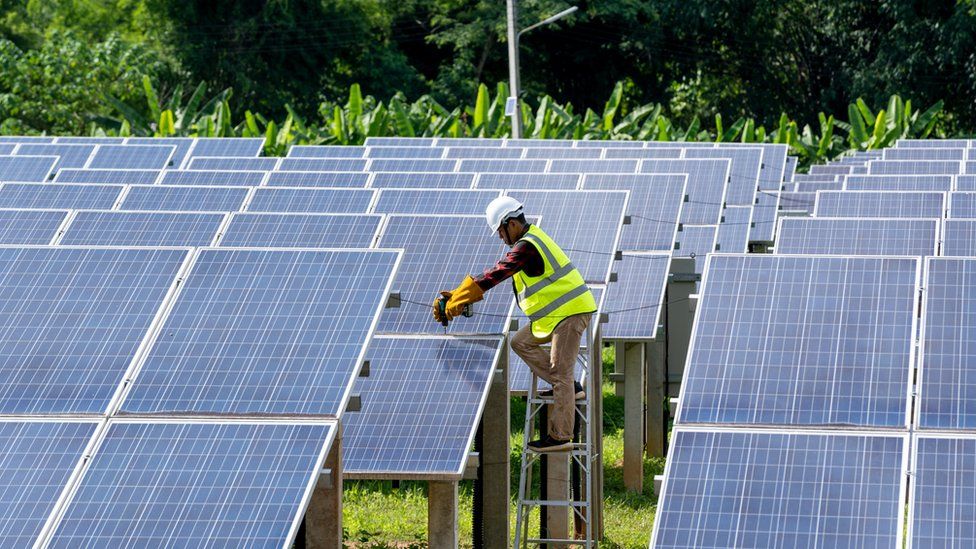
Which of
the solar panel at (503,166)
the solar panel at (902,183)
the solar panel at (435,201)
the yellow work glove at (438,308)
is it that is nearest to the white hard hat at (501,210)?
the yellow work glove at (438,308)

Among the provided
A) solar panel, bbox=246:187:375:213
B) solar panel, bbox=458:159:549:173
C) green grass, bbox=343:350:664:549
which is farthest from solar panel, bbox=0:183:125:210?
solar panel, bbox=458:159:549:173

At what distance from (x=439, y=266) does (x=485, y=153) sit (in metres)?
12.1

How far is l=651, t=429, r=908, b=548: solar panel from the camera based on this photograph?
22.6ft

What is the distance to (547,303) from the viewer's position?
31.9ft

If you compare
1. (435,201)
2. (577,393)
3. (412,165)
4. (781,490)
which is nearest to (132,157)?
(412,165)

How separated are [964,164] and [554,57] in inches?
1457

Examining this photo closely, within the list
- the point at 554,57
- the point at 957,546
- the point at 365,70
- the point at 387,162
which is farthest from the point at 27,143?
the point at 554,57

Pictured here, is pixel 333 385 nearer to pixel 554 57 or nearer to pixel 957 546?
pixel 957 546

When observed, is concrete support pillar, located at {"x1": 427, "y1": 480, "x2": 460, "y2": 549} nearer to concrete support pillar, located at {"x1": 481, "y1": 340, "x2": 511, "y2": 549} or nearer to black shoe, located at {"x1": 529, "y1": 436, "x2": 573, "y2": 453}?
concrete support pillar, located at {"x1": 481, "y1": 340, "x2": 511, "y2": 549}

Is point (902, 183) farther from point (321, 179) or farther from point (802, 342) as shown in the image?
point (802, 342)

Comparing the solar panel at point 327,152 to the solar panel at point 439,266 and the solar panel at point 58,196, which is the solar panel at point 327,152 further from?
the solar panel at point 439,266

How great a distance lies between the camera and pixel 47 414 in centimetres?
778

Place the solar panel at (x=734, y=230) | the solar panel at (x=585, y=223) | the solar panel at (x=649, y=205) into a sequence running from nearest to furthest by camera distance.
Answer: the solar panel at (x=585, y=223) < the solar panel at (x=649, y=205) < the solar panel at (x=734, y=230)

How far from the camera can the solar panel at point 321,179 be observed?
18.3m
